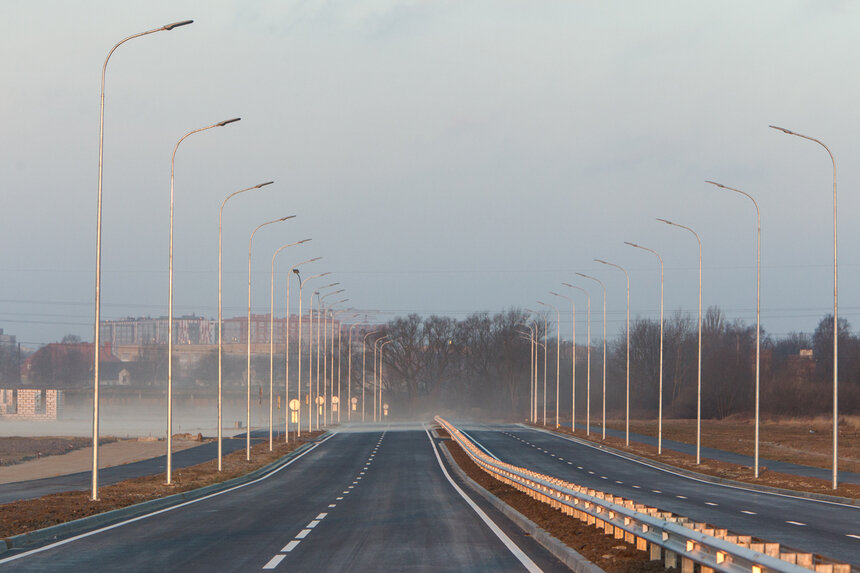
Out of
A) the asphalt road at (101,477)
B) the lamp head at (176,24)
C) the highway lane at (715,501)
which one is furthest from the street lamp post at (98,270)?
the highway lane at (715,501)

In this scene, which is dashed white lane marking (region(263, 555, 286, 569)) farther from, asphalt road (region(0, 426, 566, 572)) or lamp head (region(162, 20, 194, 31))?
lamp head (region(162, 20, 194, 31))

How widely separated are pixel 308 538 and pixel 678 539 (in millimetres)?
7880

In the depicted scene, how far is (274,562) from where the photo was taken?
1375 centimetres

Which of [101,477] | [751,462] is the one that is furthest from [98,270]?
[751,462]

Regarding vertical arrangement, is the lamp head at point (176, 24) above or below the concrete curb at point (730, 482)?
above

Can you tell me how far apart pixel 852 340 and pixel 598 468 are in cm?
7935

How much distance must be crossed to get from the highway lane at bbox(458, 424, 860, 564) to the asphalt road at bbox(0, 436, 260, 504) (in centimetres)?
1564

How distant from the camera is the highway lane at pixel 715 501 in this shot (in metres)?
18.8

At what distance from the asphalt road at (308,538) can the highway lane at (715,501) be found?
15.4ft

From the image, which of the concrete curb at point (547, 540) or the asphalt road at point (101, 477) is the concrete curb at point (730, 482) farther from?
the asphalt road at point (101, 477)

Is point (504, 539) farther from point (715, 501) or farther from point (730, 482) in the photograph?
point (730, 482)

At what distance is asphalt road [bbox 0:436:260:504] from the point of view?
32266 millimetres

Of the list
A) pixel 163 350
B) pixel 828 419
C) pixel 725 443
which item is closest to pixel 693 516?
pixel 725 443

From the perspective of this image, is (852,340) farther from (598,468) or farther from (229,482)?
(229,482)
